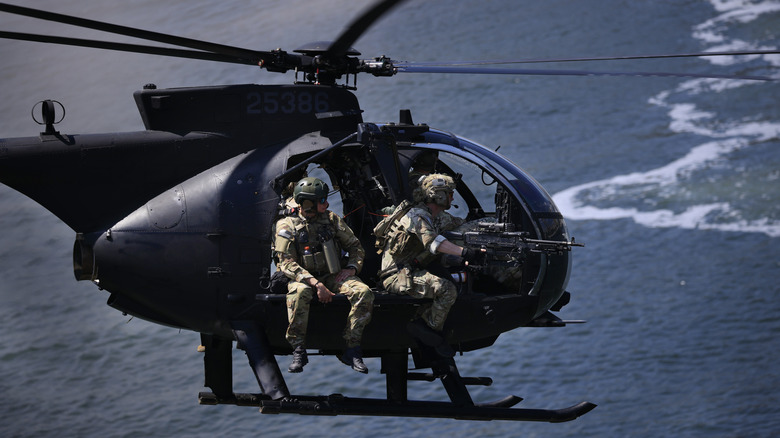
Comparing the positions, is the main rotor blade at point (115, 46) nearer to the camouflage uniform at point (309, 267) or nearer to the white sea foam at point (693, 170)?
the camouflage uniform at point (309, 267)

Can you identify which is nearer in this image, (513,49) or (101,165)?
(101,165)

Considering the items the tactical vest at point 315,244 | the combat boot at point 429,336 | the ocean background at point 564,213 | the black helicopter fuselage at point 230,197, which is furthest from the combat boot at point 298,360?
the ocean background at point 564,213

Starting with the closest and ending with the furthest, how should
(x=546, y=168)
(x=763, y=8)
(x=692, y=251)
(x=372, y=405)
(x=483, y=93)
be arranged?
(x=372, y=405) < (x=692, y=251) < (x=546, y=168) < (x=483, y=93) < (x=763, y=8)

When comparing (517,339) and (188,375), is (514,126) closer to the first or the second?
(517,339)

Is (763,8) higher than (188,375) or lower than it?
Answer: higher

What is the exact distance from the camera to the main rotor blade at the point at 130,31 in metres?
10.5

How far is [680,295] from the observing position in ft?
141

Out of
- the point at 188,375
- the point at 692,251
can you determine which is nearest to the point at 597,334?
the point at 692,251

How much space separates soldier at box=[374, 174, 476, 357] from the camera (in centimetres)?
1301

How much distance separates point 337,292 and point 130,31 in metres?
3.81

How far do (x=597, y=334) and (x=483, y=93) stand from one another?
15.6 meters

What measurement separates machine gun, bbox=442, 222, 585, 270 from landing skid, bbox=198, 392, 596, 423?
172cm

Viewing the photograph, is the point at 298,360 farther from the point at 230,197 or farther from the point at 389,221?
the point at 230,197

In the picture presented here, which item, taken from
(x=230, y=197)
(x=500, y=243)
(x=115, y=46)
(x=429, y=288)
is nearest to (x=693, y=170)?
(x=500, y=243)
